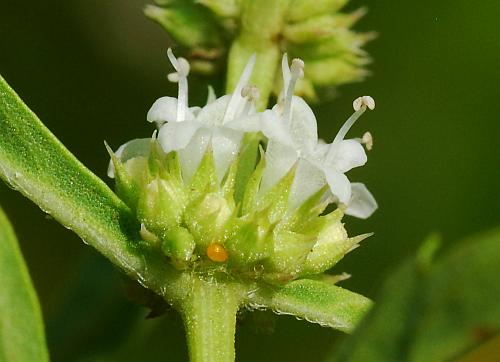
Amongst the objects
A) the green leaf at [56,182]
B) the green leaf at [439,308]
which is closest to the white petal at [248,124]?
the green leaf at [56,182]

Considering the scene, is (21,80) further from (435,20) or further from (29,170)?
(29,170)

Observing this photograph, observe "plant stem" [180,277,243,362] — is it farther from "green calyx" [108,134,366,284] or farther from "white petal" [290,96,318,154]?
"white petal" [290,96,318,154]

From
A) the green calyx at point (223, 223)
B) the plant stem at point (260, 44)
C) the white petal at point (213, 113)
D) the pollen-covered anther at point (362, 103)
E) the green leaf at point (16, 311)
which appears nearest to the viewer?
the green leaf at point (16, 311)

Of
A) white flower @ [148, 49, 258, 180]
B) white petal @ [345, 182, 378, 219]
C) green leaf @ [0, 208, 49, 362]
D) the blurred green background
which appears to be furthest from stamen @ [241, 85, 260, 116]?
the blurred green background

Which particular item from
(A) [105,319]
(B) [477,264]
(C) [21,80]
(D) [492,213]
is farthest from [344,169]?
(C) [21,80]

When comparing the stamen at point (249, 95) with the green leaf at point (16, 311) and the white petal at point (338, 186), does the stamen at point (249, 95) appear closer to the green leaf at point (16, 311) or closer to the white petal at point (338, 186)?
the white petal at point (338, 186)
